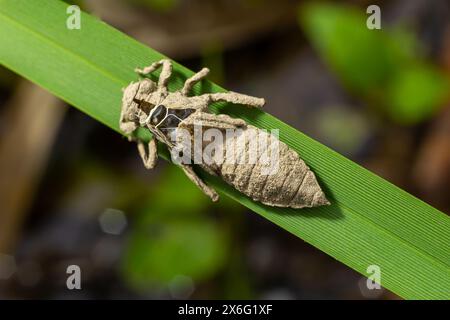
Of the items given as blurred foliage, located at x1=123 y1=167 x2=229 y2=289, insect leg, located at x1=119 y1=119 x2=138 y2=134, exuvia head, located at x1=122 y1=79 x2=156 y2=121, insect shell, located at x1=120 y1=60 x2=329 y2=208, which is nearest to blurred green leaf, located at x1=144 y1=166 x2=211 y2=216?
blurred foliage, located at x1=123 y1=167 x2=229 y2=289

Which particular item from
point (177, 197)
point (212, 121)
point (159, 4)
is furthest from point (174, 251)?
point (159, 4)

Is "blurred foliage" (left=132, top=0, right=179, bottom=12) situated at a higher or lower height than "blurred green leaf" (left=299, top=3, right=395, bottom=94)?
higher

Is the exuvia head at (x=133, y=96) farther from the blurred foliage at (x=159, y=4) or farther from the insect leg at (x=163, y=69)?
the blurred foliage at (x=159, y=4)

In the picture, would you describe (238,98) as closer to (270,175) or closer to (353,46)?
(270,175)

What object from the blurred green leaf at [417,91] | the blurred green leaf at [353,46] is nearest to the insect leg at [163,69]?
the blurred green leaf at [353,46]

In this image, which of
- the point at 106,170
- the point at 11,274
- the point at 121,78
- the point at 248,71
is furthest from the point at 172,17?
the point at 11,274

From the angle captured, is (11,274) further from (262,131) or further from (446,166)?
(446,166)

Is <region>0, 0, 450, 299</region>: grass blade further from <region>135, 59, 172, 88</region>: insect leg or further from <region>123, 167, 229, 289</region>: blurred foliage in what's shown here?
<region>123, 167, 229, 289</region>: blurred foliage
